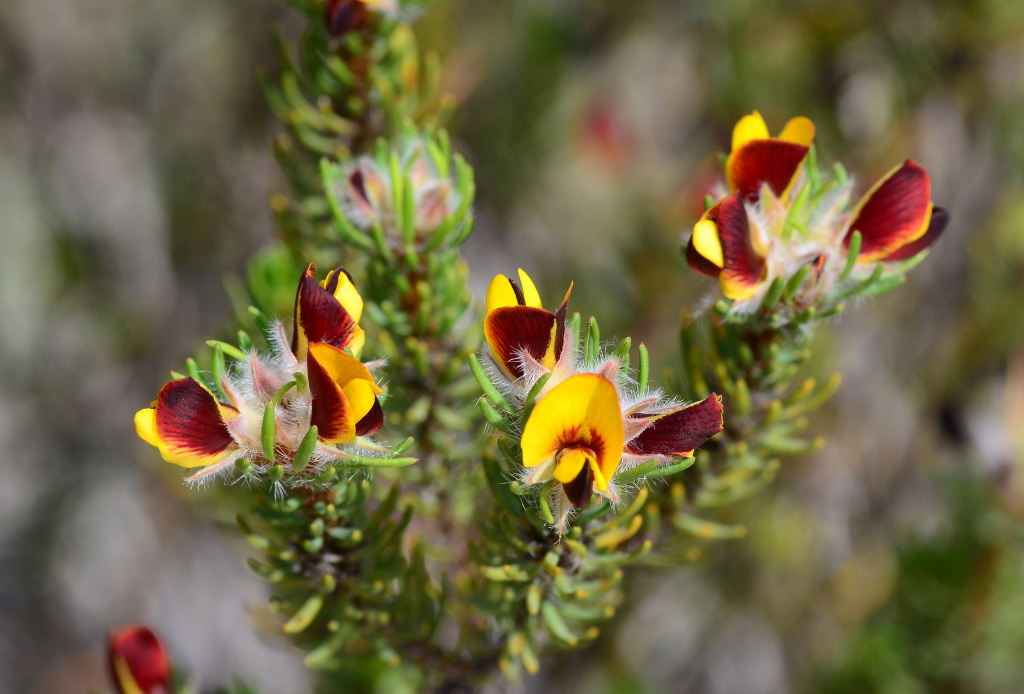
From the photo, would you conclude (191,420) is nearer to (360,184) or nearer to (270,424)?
(270,424)

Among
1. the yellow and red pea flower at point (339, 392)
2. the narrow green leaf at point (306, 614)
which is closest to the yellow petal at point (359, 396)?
the yellow and red pea flower at point (339, 392)

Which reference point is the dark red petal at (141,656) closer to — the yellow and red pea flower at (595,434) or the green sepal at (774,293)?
the yellow and red pea flower at (595,434)

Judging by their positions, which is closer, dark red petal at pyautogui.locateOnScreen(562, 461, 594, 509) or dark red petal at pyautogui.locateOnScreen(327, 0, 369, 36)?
dark red petal at pyautogui.locateOnScreen(562, 461, 594, 509)

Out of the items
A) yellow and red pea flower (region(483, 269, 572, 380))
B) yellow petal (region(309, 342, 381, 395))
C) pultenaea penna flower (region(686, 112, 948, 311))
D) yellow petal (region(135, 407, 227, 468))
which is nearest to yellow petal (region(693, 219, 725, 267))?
pultenaea penna flower (region(686, 112, 948, 311))

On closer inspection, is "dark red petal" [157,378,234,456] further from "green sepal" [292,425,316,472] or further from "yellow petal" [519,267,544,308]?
"yellow petal" [519,267,544,308]

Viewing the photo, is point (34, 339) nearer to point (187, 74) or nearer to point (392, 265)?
point (187, 74)

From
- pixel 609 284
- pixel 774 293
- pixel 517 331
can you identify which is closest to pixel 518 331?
pixel 517 331
